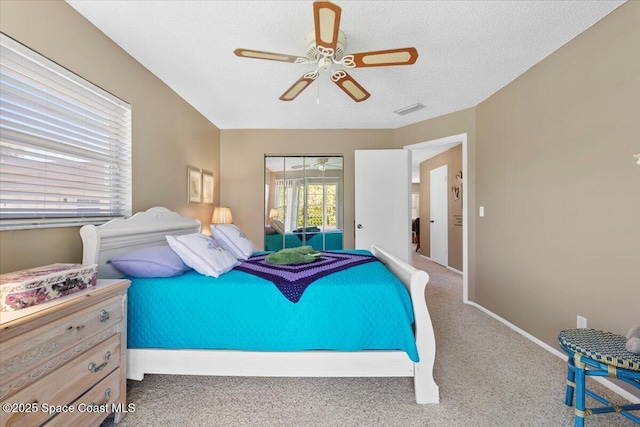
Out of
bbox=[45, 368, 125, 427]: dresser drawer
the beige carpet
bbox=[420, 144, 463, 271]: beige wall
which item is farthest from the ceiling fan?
bbox=[420, 144, 463, 271]: beige wall

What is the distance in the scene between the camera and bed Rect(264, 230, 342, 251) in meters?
4.32

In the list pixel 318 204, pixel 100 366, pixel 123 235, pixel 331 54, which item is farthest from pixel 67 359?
pixel 318 204

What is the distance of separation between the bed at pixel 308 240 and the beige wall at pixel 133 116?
1031 millimetres

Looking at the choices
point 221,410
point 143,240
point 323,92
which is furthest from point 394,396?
point 323,92

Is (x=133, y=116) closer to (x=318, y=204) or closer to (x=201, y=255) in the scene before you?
(x=201, y=255)

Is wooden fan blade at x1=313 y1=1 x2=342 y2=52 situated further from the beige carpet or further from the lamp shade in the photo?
the lamp shade

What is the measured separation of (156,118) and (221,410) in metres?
2.53

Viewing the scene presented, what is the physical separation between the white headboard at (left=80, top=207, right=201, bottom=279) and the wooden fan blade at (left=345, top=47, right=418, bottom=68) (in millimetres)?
1980

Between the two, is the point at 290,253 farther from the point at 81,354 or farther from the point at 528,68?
the point at 528,68

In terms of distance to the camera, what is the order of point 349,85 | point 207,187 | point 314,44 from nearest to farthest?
point 314,44 < point 349,85 < point 207,187

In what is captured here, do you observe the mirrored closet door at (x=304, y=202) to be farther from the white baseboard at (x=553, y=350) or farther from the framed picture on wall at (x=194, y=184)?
the white baseboard at (x=553, y=350)

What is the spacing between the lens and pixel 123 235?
1.96m

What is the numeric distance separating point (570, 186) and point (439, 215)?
3.97 metres

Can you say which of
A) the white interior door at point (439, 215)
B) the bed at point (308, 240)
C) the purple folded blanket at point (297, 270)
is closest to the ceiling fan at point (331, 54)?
the purple folded blanket at point (297, 270)
